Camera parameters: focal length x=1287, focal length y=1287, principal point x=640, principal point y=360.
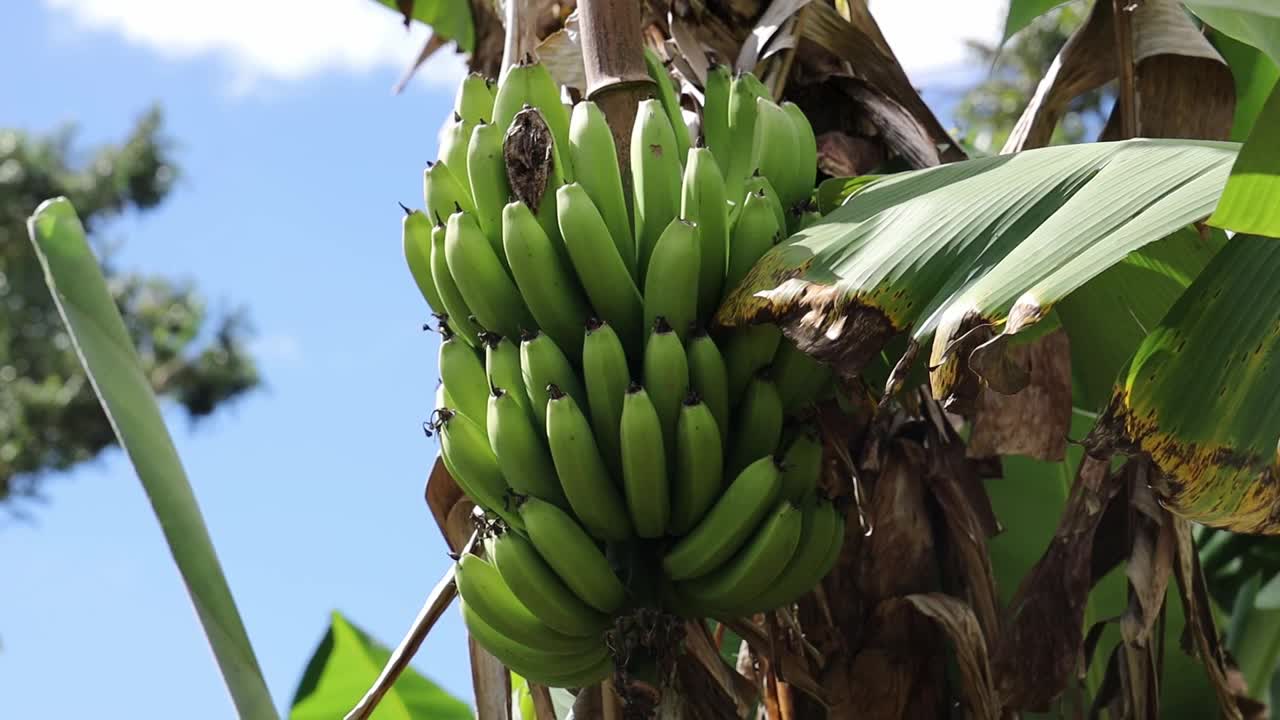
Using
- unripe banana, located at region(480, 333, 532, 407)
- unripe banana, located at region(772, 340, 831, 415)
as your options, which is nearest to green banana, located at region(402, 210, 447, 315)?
unripe banana, located at region(480, 333, 532, 407)

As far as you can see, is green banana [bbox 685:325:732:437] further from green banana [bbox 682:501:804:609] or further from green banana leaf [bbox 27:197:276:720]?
green banana leaf [bbox 27:197:276:720]

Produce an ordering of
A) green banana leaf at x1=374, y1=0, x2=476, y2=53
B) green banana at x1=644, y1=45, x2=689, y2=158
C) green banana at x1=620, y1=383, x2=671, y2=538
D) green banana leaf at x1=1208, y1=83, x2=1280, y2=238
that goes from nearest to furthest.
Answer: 1. green banana leaf at x1=1208, y1=83, x2=1280, y2=238
2. green banana at x1=620, y1=383, x2=671, y2=538
3. green banana at x1=644, y1=45, x2=689, y2=158
4. green banana leaf at x1=374, y1=0, x2=476, y2=53

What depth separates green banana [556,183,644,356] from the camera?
1.06 meters

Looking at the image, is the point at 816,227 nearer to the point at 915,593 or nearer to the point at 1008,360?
the point at 1008,360

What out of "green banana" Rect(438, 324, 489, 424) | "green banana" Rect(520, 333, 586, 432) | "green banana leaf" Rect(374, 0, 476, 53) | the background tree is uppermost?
the background tree

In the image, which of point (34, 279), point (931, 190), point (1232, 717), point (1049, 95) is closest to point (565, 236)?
point (931, 190)

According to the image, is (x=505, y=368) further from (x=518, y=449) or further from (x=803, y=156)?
(x=803, y=156)

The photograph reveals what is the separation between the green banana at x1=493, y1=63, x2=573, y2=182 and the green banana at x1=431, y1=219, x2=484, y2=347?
13cm

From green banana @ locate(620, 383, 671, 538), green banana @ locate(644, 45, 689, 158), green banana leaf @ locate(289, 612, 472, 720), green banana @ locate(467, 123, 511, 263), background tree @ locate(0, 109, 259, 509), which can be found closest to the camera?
green banana @ locate(620, 383, 671, 538)

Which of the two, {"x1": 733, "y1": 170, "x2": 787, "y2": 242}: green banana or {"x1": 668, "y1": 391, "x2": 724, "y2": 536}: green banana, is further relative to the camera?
{"x1": 733, "y1": 170, "x2": 787, "y2": 242}: green banana

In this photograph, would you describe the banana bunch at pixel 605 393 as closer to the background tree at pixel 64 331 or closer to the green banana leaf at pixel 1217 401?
the green banana leaf at pixel 1217 401

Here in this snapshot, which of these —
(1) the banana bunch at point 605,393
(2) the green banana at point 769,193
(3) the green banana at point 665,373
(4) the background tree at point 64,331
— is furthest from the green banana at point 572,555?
(4) the background tree at point 64,331

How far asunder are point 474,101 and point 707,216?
29 centimetres

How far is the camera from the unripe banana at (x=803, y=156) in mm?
1217
